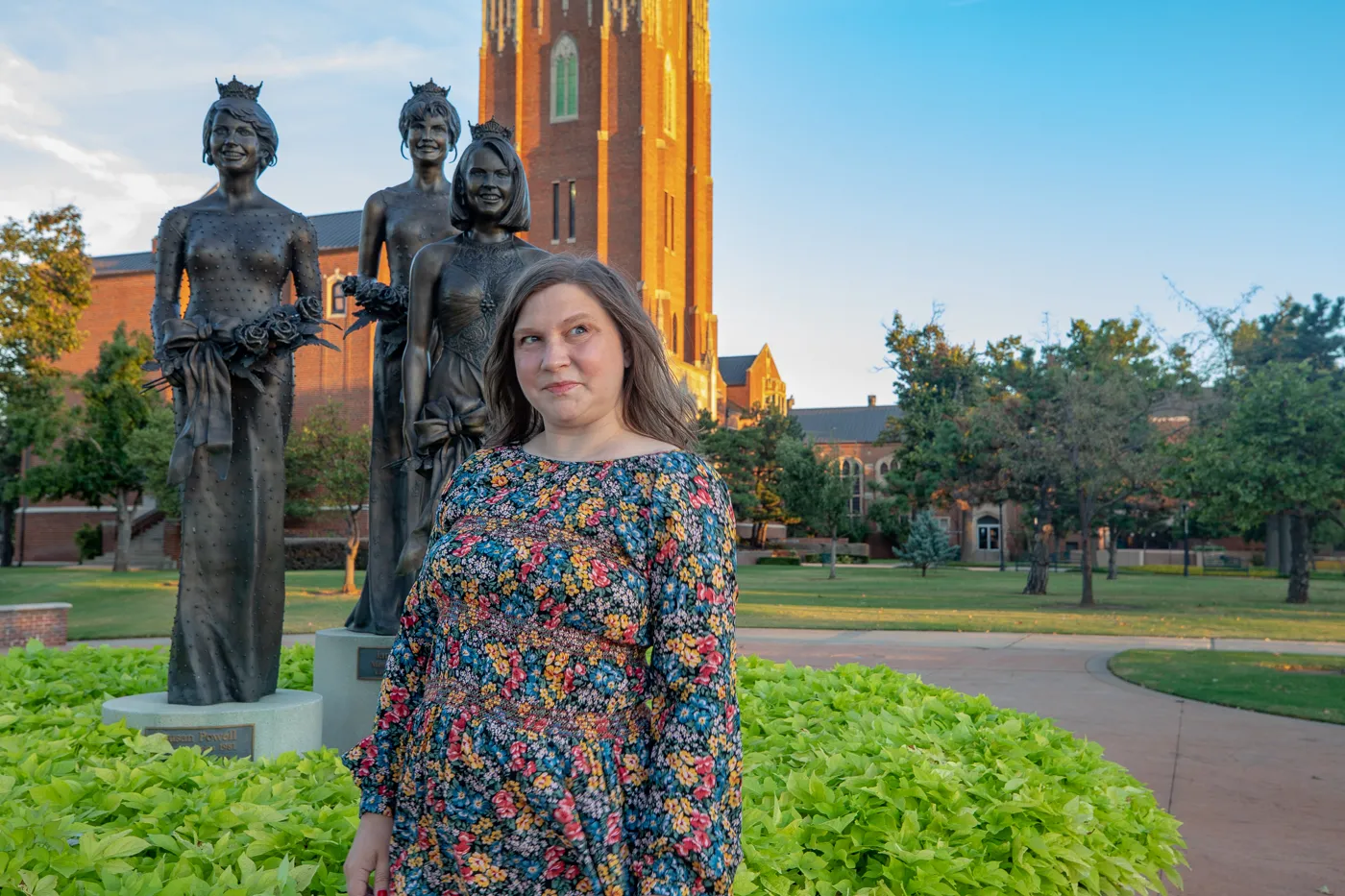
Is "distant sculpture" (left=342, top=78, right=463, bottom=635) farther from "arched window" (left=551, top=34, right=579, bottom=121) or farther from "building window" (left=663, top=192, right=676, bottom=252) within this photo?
"arched window" (left=551, top=34, right=579, bottom=121)

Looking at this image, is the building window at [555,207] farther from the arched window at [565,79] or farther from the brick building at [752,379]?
the brick building at [752,379]

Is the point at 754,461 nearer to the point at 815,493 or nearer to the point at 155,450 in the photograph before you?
the point at 815,493

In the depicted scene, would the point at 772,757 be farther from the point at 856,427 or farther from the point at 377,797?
the point at 856,427

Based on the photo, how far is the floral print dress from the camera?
73.9 inches

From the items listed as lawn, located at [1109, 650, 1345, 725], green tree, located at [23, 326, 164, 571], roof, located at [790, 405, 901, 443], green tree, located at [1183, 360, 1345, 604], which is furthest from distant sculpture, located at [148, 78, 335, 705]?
roof, located at [790, 405, 901, 443]

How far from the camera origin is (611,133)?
175 ft

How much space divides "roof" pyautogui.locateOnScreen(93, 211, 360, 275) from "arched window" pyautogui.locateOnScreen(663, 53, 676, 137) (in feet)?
55.3

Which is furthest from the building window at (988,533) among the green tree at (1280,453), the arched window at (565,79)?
the green tree at (1280,453)

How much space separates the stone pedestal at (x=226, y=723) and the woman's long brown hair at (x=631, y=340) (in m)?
3.52

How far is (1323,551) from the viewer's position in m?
57.3

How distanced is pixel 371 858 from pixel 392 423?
4.94 meters

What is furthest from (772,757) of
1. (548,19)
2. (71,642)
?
(548,19)

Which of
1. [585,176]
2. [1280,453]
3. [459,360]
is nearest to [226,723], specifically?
[459,360]

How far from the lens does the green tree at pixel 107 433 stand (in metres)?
37.7
